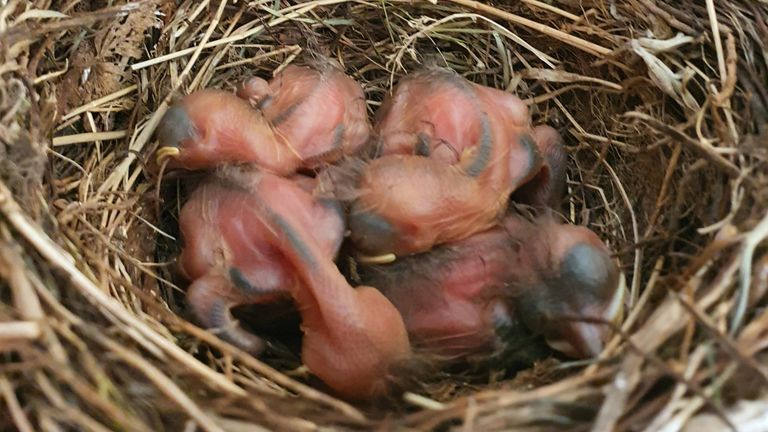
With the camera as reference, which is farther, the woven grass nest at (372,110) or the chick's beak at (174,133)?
the chick's beak at (174,133)

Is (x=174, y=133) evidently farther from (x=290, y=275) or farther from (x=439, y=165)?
(x=439, y=165)

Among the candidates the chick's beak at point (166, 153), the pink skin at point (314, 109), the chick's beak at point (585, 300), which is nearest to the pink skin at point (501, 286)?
the chick's beak at point (585, 300)

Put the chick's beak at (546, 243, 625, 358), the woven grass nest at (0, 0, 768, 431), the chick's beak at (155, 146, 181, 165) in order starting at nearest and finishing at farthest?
the woven grass nest at (0, 0, 768, 431) < the chick's beak at (546, 243, 625, 358) < the chick's beak at (155, 146, 181, 165)

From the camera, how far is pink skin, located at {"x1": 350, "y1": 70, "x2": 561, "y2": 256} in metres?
1.12

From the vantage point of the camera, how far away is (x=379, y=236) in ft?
3.70

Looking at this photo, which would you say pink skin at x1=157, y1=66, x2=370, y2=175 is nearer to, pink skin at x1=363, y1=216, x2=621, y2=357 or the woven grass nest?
the woven grass nest

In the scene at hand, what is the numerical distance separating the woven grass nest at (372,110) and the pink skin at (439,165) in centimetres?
18

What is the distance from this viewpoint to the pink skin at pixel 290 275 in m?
1.05

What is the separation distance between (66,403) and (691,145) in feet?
2.71

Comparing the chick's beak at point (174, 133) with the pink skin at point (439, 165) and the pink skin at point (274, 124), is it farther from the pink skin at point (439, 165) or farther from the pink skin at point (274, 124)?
the pink skin at point (439, 165)

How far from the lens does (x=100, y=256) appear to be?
3.64 feet

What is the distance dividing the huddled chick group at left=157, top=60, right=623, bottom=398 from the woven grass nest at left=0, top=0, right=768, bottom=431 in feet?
0.20

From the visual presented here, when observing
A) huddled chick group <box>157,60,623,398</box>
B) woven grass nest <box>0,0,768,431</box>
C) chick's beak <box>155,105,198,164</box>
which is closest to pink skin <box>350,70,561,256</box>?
Result: huddled chick group <box>157,60,623,398</box>

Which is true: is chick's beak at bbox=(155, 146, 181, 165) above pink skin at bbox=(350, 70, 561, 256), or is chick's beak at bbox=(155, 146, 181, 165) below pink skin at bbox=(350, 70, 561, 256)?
above
